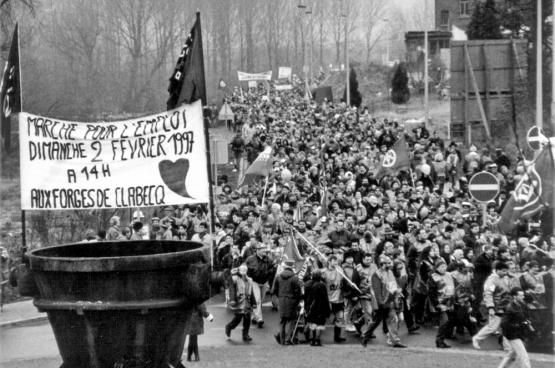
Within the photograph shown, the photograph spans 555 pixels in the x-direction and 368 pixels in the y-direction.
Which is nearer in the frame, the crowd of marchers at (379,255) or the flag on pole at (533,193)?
the crowd of marchers at (379,255)

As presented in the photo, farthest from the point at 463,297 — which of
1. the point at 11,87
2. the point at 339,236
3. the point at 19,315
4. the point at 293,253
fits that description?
the point at 19,315

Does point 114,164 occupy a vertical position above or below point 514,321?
above

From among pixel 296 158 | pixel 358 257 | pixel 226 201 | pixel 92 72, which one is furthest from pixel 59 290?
pixel 92 72

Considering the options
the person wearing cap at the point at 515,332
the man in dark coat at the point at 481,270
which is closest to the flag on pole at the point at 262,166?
the man in dark coat at the point at 481,270

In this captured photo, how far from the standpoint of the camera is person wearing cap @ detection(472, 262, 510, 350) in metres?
15.2

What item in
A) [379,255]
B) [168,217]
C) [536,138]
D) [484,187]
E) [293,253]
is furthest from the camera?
[168,217]

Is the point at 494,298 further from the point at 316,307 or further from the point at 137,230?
the point at 137,230

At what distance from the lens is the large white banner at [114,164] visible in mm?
9898

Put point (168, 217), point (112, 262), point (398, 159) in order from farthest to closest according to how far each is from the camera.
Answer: point (398, 159), point (168, 217), point (112, 262)

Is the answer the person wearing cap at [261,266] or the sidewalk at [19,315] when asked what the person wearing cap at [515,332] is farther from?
the sidewalk at [19,315]

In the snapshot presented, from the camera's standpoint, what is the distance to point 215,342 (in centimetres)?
1639

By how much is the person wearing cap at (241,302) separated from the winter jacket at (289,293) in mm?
558

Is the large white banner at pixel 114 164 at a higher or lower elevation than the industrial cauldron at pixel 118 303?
higher

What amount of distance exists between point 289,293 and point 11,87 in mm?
6091
